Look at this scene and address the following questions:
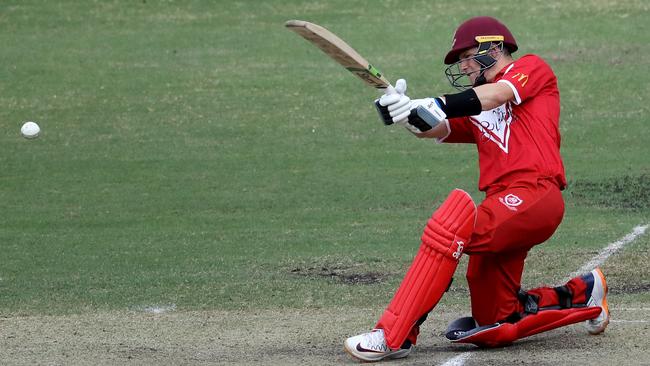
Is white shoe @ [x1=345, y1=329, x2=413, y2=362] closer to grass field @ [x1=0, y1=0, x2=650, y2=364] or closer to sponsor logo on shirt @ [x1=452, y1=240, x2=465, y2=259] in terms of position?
grass field @ [x1=0, y1=0, x2=650, y2=364]

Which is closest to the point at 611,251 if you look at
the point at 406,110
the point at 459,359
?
the point at 459,359

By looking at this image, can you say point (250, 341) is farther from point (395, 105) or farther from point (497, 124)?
point (497, 124)

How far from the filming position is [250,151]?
47.6ft

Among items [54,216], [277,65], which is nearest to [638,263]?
[54,216]

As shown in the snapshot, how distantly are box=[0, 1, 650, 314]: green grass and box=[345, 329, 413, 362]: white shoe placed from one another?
5.64 feet

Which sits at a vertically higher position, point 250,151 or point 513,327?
point 513,327

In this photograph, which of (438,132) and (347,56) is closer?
(347,56)

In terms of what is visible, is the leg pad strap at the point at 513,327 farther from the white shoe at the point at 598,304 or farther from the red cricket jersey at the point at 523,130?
the red cricket jersey at the point at 523,130

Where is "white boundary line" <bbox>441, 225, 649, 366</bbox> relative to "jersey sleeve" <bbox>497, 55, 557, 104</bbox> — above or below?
below

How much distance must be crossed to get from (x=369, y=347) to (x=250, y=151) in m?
8.43

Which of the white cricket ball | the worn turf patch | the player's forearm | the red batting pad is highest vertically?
the player's forearm

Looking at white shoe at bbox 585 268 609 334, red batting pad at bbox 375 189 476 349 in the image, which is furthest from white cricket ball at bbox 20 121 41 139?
white shoe at bbox 585 268 609 334

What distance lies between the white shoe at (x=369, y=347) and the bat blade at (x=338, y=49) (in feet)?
4.30

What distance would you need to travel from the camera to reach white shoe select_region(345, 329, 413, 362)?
6.25m
